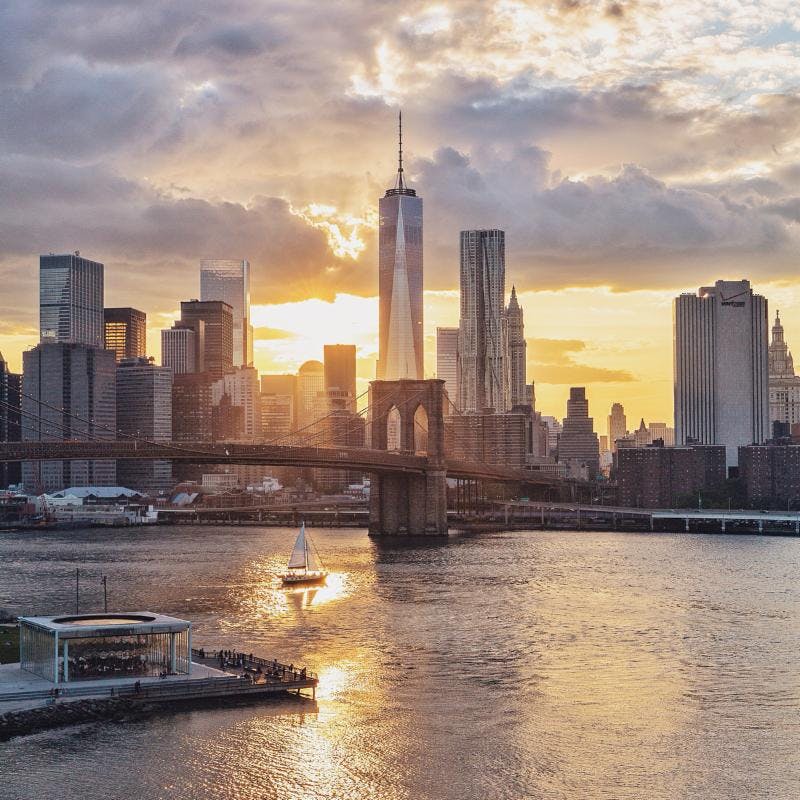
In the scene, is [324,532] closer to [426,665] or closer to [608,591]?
[608,591]

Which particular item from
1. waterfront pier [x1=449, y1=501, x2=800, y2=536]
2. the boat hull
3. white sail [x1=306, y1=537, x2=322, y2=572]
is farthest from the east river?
waterfront pier [x1=449, y1=501, x2=800, y2=536]

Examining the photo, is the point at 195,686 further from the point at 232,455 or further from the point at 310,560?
the point at 232,455

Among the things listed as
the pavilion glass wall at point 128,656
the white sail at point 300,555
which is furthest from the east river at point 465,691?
the white sail at point 300,555

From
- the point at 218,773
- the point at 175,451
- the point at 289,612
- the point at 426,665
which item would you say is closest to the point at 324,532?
the point at 175,451

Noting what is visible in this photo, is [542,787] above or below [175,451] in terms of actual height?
below

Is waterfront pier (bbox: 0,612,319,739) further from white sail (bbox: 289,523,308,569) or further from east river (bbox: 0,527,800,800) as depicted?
white sail (bbox: 289,523,308,569)

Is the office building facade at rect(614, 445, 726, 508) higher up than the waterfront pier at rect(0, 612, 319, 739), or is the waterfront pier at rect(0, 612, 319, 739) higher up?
the office building facade at rect(614, 445, 726, 508)

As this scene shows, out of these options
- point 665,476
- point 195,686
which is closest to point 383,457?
point 195,686

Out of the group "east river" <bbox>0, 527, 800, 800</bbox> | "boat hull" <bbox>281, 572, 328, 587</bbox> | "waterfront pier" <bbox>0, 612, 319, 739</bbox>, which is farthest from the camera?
"boat hull" <bbox>281, 572, 328, 587</bbox>
